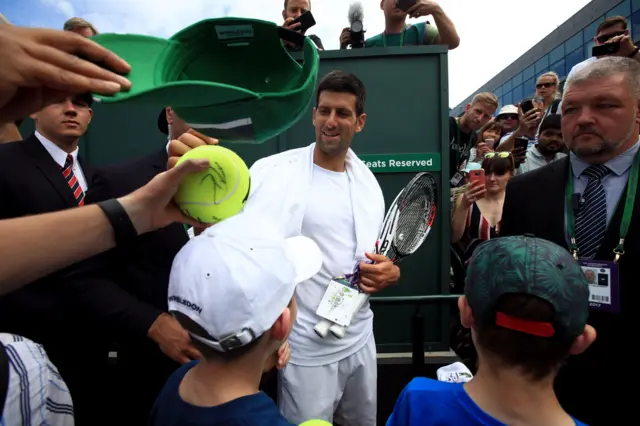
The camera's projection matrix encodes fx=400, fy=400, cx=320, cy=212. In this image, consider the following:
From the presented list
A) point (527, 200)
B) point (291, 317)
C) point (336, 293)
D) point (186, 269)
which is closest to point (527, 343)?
point (291, 317)

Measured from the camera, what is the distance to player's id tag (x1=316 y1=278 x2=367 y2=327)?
2.03 m

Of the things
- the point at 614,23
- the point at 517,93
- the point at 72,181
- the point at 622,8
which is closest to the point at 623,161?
the point at 72,181

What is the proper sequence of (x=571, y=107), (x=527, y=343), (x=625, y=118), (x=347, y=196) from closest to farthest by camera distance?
(x=527, y=343) < (x=625, y=118) < (x=571, y=107) < (x=347, y=196)

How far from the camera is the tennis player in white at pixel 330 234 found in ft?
6.89

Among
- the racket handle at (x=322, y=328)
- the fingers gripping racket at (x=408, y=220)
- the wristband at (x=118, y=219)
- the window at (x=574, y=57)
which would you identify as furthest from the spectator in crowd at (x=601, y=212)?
the window at (x=574, y=57)

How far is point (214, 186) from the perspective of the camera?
1219 mm

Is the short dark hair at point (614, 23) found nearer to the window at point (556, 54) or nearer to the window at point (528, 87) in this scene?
the window at point (556, 54)

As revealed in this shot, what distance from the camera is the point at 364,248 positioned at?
2.27 m

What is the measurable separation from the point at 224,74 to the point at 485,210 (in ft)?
10.5

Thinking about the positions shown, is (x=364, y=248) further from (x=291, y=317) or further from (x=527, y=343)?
(x=527, y=343)

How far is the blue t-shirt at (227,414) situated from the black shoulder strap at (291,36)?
3.14 ft

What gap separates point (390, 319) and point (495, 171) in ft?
5.78

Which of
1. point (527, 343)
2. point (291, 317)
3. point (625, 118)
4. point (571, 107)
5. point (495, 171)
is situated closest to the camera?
point (527, 343)

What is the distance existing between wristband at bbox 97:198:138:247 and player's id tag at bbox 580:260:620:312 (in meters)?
1.89
